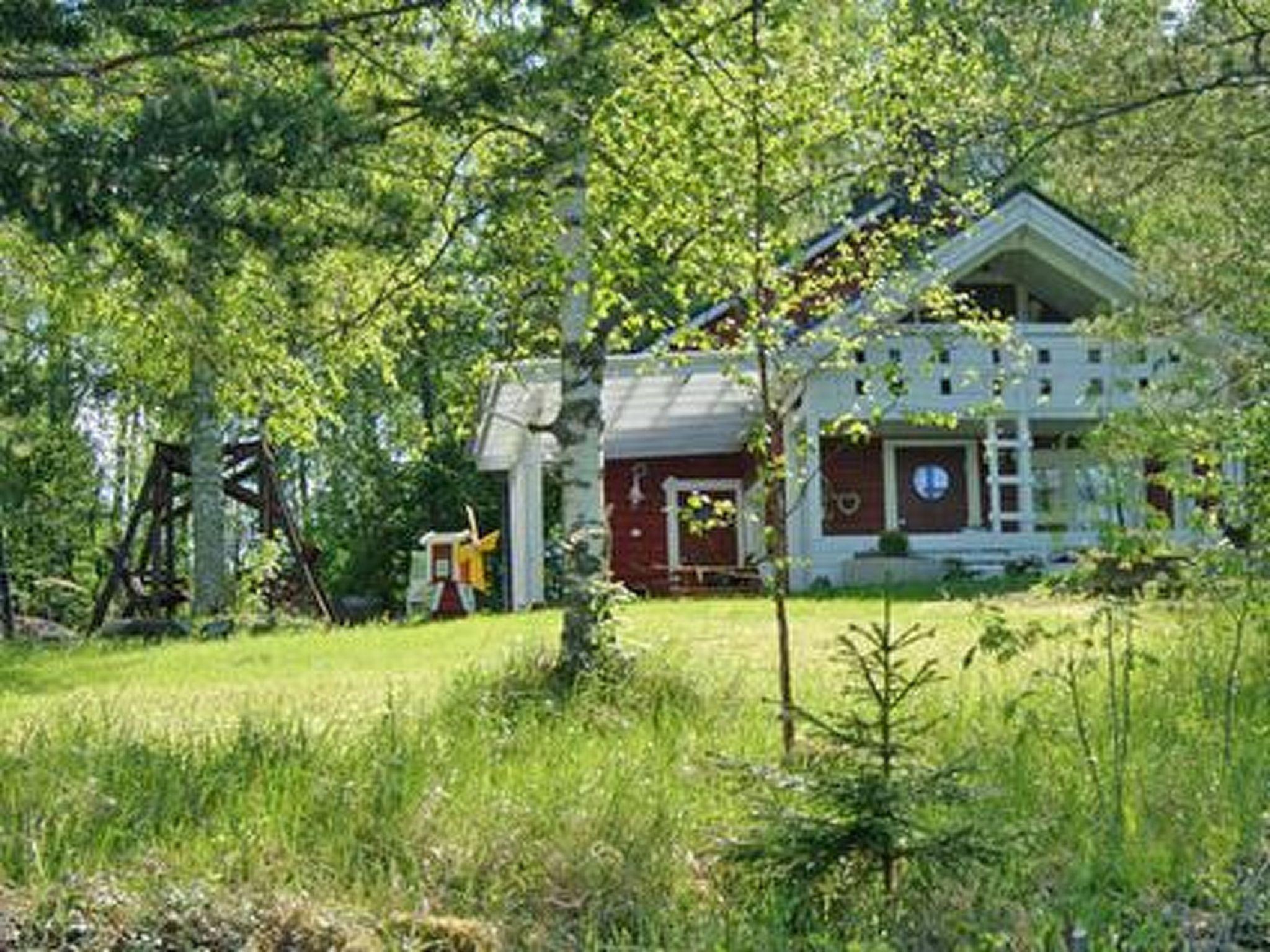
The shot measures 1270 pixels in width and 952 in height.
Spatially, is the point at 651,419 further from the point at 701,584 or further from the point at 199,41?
the point at 199,41

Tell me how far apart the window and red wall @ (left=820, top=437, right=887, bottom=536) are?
2.18ft

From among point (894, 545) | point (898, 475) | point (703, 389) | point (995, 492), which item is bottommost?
point (894, 545)

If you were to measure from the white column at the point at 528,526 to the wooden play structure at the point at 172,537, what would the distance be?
2821 mm

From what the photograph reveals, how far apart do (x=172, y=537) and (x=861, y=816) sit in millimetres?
19453

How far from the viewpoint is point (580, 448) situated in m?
9.17

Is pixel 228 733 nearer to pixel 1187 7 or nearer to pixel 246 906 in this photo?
pixel 246 906

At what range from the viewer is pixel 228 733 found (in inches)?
279

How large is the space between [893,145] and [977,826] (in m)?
4.83

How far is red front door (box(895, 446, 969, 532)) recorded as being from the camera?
24.5 meters

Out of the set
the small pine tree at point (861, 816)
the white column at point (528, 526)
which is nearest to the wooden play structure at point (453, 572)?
the white column at point (528, 526)

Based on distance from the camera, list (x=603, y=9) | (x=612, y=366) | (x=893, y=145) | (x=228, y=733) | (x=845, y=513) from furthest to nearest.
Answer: (x=845, y=513), (x=612, y=366), (x=893, y=145), (x=228, y=733), (x=603, y=9)

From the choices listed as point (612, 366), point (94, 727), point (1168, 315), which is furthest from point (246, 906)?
point (612, 366)

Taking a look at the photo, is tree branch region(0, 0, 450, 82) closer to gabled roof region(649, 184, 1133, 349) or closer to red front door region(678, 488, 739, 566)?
gabled roof region(649, 184, 1133, 349)

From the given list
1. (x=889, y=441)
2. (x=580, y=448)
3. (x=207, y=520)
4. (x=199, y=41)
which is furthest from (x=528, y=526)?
(x=199, y=41)
